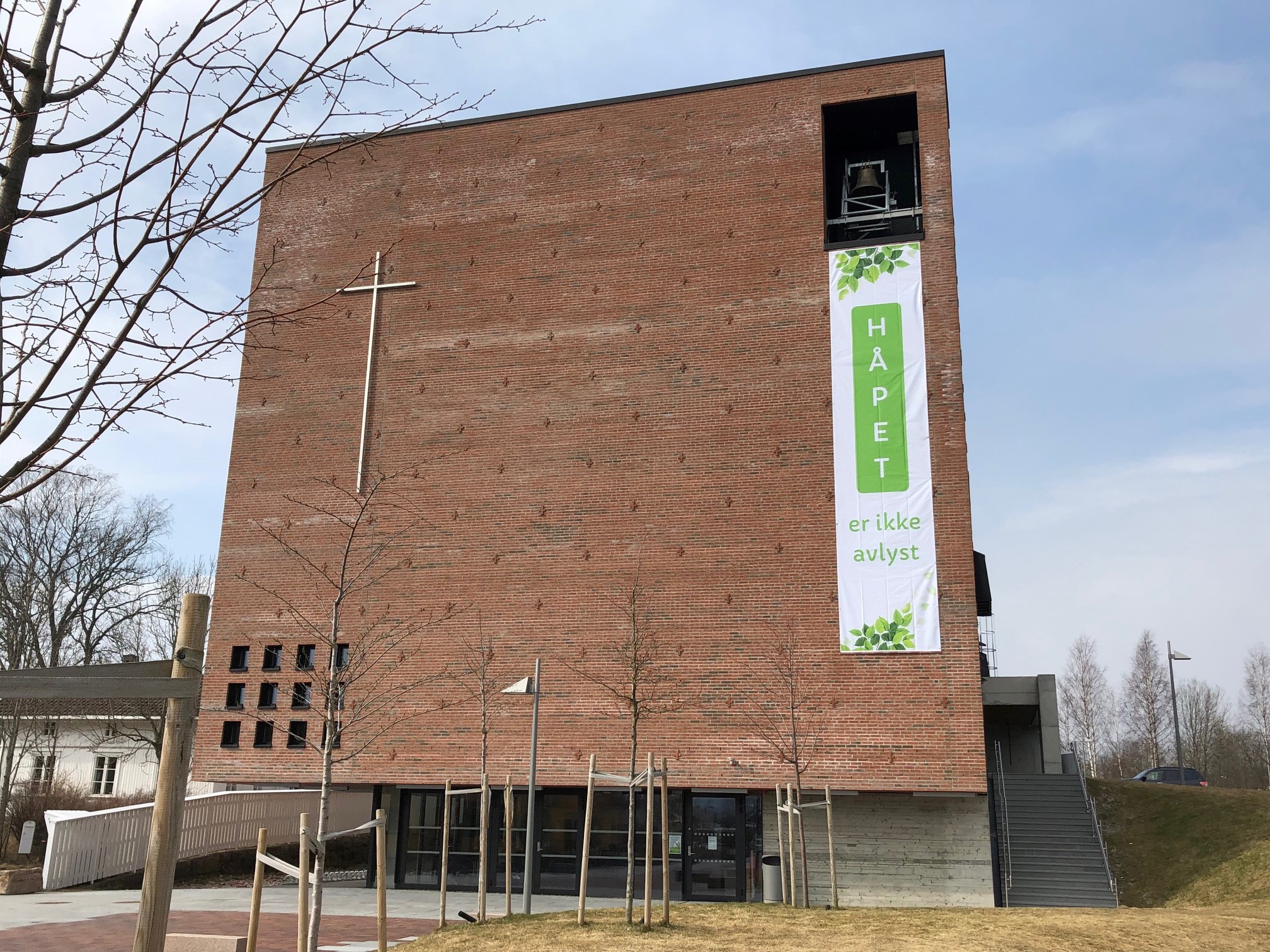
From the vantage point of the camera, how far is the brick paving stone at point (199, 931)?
590 inches

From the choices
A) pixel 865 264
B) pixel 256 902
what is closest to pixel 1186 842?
pixel 865 264

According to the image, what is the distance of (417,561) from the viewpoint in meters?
25.0

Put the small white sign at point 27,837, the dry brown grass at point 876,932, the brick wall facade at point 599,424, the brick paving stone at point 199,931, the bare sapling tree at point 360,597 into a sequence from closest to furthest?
the dry brown grass at point 876,932
the brick paving stone at point 199,931
the brick wall facade at point 599,424
the bare sapling tree at point 360,597
the small white sign at point 27,837

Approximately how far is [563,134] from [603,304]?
16.4 ft

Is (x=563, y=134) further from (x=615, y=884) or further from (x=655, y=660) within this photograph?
(x=615, y=884)

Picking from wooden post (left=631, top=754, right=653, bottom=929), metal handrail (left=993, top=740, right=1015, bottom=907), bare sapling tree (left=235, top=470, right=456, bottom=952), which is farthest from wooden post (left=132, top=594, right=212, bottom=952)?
metal handrail (left=993, top=740, right=1015, bottom=907)

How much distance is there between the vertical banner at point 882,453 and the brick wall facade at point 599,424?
1.02ft

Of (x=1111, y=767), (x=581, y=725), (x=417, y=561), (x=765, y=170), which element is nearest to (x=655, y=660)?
(x=581, y=725)

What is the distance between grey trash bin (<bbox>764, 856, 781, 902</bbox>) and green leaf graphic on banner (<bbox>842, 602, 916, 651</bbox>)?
470 cm

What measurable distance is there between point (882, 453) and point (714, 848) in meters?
9.33

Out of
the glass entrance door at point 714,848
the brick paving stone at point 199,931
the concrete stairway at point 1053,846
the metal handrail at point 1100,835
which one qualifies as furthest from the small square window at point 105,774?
the metal handrail at point 1100,835

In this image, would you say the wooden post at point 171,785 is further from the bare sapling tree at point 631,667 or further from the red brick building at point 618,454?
the bare sapling tree at point 631,667

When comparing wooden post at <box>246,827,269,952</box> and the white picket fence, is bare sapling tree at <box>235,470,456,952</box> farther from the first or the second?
wooden post at <box>246,827,269,952</box>

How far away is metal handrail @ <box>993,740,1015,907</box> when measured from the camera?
23.2 metres
